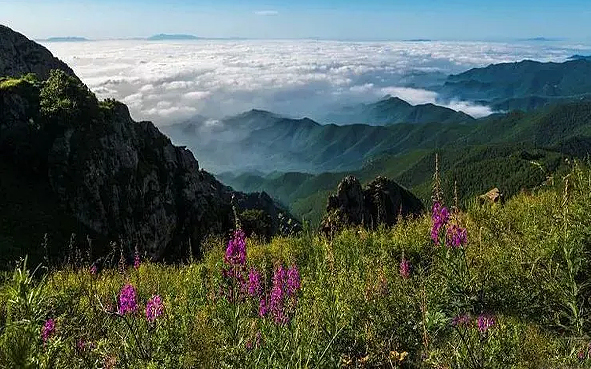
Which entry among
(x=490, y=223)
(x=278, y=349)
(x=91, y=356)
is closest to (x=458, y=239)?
(x=278, y=349)

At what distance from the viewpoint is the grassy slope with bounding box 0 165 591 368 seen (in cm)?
397

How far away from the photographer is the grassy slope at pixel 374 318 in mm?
3971

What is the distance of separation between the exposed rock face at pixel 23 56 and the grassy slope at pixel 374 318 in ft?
268

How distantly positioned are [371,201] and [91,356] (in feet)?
179

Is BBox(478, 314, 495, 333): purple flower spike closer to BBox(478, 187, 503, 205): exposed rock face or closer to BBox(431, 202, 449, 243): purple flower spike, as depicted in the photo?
BBox(431, 202, 449, 243): purple flower spike

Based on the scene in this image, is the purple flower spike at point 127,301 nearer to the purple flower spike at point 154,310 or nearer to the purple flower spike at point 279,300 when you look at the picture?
the purple flower spike at point 154,310

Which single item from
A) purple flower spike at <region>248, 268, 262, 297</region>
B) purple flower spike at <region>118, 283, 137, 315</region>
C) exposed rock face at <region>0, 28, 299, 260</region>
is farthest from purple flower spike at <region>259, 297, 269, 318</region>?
exposed rock face at <region>0, 28, 299, 260</region>

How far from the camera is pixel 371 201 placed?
57656mm

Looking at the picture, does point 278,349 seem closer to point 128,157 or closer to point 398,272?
point 398,272

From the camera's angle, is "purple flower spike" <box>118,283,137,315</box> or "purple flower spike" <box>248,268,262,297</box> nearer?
"purple flower spike" <box>118,283,137,315</box>

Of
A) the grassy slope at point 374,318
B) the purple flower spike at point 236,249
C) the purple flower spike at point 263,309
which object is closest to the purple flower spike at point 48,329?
the grassy slope at point 374,318

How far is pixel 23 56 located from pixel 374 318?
94.4 m

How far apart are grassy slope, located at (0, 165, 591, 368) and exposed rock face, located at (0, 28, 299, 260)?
2724cm

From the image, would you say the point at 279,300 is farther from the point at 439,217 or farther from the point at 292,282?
the point at 439,217
